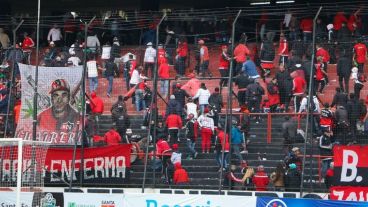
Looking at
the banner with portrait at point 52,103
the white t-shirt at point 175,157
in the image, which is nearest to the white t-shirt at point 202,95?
the white t-shirt at point 175,157

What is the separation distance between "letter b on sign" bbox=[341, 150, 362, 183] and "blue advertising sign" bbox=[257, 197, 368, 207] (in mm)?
1312

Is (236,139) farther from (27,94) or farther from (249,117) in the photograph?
(27,94)

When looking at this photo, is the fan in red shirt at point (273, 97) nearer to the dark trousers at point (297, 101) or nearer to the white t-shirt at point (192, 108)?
the dark trousers at point (297, 101)

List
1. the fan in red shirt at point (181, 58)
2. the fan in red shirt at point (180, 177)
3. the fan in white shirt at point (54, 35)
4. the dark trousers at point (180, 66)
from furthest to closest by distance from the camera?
1. the fan in white shirt at point (54, 35)
2. the dark trousers at point (180, 66)
3. the fan in red shirt at point (181, 58)
4. the fan in red shirt at point (180, 177)

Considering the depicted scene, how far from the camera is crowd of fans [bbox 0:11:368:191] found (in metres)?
24.4

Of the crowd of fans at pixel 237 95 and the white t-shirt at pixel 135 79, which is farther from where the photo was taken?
the white t-shirt at pixel 135 79

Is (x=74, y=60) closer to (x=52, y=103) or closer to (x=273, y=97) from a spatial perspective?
(x=52, y=103)

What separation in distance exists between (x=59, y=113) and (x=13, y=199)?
Result: 9.89ft

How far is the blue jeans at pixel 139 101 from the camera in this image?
26.7 metres

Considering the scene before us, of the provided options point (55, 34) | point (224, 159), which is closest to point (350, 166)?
point (224, 159)

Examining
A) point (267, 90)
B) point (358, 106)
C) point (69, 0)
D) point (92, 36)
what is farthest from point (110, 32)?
point (358, 106)

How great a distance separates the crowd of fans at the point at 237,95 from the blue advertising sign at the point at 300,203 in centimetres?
101

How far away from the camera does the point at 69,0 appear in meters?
45.7

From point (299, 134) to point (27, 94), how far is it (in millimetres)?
7494
